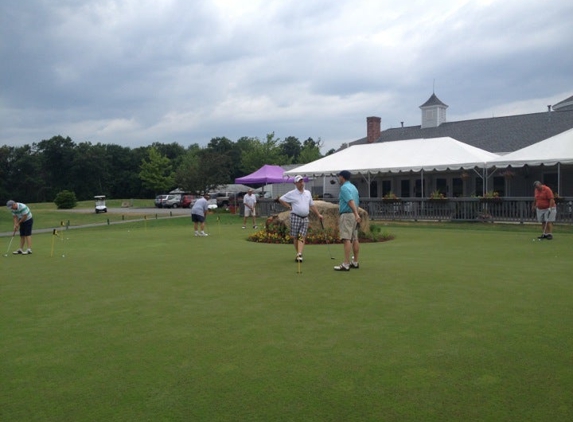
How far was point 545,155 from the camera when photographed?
2355 cm

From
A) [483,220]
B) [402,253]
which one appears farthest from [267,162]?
[402,253]

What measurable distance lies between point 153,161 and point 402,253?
207 ft

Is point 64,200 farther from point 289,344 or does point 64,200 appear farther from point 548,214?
point 289,344

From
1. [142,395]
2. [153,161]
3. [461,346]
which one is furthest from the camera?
[153,161]

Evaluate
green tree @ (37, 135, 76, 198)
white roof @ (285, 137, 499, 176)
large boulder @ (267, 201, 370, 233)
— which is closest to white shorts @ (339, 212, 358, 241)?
large boulder @ (267, 201, 370, 233)

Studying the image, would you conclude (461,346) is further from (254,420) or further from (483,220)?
(483,220)

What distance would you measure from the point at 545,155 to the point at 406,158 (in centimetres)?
704

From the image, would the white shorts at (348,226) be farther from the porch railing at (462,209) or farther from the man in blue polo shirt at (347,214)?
the porch railing at (462,209)

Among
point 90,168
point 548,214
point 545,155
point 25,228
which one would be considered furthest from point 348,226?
point 90,168

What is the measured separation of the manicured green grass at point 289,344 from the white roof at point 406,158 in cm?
1674

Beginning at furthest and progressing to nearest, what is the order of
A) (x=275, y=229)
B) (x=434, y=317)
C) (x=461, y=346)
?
(x=275, y=229) < (x=434, y=317) < (x=461, y=346)

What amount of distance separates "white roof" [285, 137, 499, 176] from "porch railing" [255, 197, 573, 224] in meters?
1.89

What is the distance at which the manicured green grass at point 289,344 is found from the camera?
398 centimetres

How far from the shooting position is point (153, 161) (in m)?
72.7
